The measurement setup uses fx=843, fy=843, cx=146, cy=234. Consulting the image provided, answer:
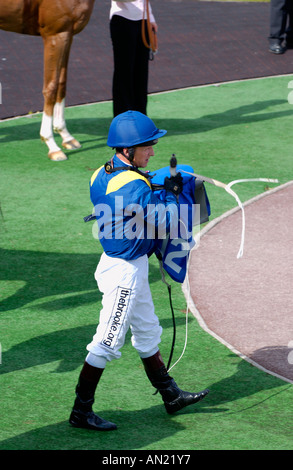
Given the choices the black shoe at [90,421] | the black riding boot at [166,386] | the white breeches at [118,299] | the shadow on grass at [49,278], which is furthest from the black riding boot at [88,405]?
the shadow on grass at [49,278]

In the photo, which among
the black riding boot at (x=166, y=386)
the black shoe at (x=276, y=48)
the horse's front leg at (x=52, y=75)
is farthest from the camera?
the black shoe at (x=276, y=48)

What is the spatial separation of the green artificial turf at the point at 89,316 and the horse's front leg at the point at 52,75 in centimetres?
27

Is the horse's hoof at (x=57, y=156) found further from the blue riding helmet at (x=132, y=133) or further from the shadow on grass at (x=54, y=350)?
the blue riding helmet at (x=132, y=133)

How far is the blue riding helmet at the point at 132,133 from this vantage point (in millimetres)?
5332

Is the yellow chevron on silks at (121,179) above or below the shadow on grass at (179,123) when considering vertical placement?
above

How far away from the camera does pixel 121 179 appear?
5.27 m

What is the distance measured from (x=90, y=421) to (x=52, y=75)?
6601 mm

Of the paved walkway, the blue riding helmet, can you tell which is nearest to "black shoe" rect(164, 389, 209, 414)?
the paved walkway

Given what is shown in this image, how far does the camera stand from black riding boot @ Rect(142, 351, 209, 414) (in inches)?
223

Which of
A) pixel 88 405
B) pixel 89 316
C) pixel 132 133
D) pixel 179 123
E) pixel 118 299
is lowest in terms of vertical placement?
pixel 179 123

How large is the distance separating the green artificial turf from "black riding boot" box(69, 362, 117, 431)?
0.06 m

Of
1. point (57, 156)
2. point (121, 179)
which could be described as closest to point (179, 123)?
point (57, 156)

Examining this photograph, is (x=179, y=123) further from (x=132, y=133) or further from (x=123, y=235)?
(x=123, y=235)
